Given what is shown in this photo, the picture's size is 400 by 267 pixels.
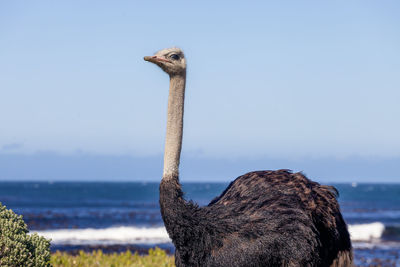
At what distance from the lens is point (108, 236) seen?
21.8 m

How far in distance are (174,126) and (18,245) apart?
181 cm

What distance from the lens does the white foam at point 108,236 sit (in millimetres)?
19938

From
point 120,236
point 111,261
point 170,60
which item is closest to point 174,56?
point 170,60

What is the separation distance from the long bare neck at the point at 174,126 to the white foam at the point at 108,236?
47.4 feet

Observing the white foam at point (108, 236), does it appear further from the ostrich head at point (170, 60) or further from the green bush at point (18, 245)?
the ostrich head at point (170, 60)

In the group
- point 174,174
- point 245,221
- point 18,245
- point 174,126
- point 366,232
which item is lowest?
point 366,232

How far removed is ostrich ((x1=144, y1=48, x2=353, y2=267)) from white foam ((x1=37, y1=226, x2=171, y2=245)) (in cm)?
1394

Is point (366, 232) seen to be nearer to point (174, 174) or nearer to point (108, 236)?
point (108, 236)

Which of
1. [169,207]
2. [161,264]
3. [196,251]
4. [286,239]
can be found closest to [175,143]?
[169,207]

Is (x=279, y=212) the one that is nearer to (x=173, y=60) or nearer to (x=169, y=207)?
(x=169, y=207)

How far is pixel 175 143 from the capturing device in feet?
17.4

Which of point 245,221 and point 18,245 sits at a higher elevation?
point 245,221

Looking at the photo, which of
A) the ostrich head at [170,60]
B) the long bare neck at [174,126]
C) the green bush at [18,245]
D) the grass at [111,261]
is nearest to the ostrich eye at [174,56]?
the ostrich head at [170,60]

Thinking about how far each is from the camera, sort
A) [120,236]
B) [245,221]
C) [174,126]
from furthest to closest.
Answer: [120,236] → [245,221] → [174,126]
